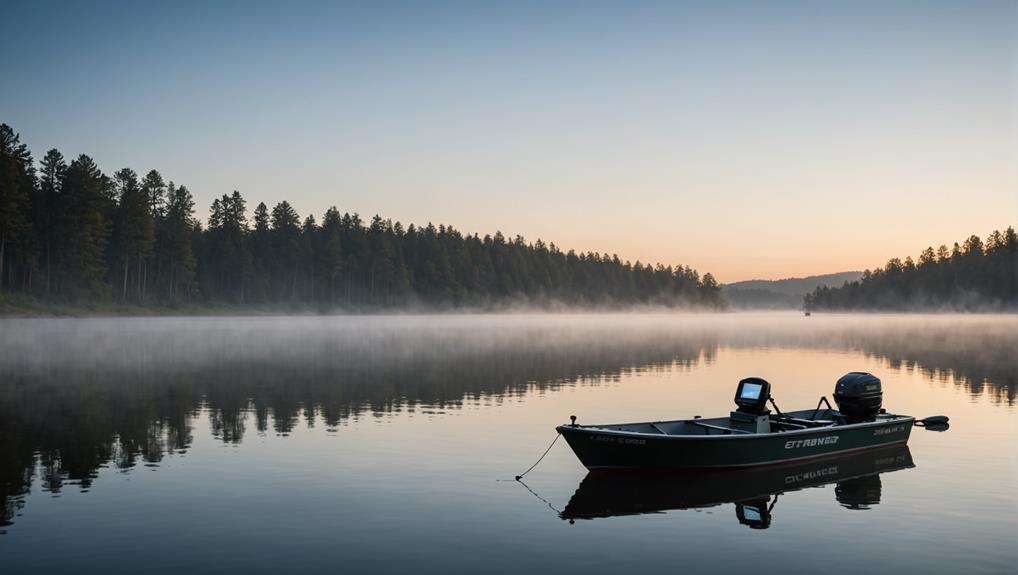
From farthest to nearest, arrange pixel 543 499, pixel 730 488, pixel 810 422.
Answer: pixel 810 422
pixel 730 488
pixel 543 499

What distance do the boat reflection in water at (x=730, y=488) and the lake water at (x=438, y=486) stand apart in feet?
0.38

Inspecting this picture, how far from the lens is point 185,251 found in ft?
522

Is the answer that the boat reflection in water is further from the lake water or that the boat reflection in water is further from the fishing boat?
the fishing boat

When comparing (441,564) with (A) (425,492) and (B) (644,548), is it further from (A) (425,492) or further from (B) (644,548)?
(A) (425,492)

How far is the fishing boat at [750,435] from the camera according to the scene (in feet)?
81.6

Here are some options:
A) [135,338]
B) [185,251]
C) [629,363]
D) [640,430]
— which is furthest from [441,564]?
[185,251]

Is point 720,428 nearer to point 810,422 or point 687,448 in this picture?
point 687,448

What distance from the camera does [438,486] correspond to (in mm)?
23516

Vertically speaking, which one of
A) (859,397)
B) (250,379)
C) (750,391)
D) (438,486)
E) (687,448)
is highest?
(750,391)

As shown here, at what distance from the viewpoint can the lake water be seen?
56.7 feet

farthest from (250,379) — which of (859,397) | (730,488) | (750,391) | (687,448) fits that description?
(859,397)

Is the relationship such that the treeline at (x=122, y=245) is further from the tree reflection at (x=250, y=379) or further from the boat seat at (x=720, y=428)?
the boat seat at (x=720, y=428)

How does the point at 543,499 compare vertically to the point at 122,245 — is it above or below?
below

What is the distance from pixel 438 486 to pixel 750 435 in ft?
31.3
